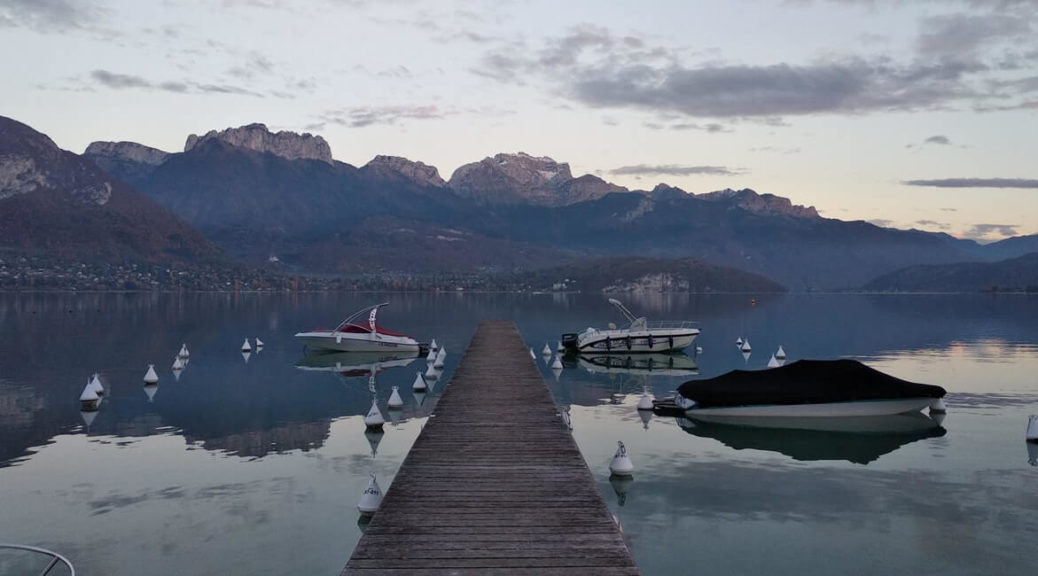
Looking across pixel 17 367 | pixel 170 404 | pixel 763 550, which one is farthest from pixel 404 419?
pixel 17 367

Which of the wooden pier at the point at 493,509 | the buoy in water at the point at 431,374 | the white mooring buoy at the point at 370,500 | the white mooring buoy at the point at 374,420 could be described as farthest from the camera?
the buoy in water at the point at 431,374

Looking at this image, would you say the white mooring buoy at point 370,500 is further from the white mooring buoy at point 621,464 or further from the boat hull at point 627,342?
the boat hull at point 627,342

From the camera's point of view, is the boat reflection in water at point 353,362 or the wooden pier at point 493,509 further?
the boat reflection in water at point 353,362

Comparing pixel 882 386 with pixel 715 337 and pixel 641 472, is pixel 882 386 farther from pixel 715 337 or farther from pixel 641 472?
pixel 715 337

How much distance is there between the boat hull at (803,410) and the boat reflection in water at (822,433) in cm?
18

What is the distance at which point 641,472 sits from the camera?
25.9m

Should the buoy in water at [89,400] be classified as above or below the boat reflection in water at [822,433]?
above

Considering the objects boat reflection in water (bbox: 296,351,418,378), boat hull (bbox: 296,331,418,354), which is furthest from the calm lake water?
boat hull (bbox: 296,331,418,354)

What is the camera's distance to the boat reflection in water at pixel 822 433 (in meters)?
29.7

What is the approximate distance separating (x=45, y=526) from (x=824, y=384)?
3019cm

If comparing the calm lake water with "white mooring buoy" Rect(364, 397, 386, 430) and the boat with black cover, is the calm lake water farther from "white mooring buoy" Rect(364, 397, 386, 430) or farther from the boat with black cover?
the boat with black cover

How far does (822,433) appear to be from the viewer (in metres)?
32.8

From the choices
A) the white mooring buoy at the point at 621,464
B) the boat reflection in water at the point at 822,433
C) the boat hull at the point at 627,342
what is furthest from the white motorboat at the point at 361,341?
the white mooring buoy at the point at 621,464

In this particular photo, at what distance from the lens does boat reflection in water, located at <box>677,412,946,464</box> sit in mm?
29656
